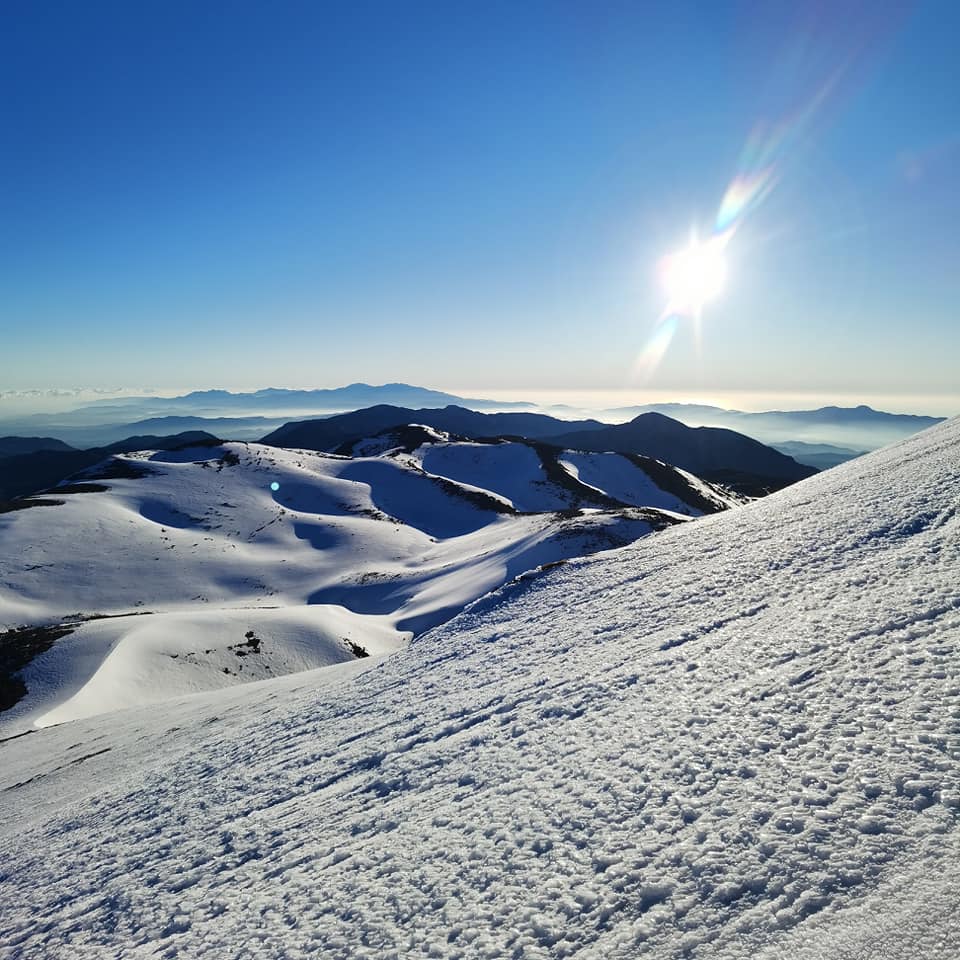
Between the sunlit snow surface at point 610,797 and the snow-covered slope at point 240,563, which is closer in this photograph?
the sunlit snow surface at point 610,797

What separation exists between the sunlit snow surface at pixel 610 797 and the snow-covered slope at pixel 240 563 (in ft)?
60.1

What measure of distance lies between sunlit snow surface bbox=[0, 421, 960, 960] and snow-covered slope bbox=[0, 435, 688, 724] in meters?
18.3

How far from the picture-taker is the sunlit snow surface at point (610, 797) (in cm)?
446

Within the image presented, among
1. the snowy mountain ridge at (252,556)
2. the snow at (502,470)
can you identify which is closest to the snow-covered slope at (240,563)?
the snowy mountain ridge at (252,556)

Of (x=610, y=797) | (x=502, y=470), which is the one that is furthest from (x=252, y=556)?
(x=610, y=797)

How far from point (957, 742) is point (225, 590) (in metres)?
51.6

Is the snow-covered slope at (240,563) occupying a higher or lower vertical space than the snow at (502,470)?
lower

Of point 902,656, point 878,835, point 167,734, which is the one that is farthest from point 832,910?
point 167,734

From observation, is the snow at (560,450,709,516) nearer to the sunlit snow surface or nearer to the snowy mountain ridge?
the snowy mountain ridge

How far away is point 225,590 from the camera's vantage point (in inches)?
1886

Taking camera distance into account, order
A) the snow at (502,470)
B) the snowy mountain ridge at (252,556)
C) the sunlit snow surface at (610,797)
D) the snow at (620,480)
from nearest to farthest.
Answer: the sunlit snow surface at (610,797) < the snowy mountain ridge at (252,556) < the snow at (502,470) < the snow at (620,480)

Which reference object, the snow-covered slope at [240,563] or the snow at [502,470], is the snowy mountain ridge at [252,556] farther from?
the snow at [502,470]

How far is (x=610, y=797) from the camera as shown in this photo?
239 inches

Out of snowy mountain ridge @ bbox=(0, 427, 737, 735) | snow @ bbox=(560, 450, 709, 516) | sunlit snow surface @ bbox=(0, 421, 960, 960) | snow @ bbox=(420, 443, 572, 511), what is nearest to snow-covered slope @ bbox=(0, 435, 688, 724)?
snowy mountain ridge @ bbox=(0, 427, 737, 735)
